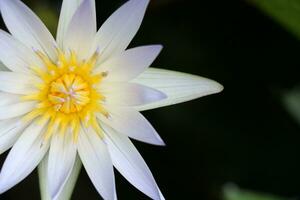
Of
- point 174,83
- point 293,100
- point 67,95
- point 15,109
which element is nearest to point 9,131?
point 15,109

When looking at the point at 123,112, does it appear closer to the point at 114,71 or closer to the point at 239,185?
the point at 114,71

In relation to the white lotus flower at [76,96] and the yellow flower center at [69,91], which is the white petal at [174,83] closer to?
the white lotus flower at [76,96]

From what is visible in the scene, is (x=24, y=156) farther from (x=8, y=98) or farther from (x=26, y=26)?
(x=26, y=26)

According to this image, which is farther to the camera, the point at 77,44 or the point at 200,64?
the point at 200,64

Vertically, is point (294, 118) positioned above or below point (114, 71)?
below

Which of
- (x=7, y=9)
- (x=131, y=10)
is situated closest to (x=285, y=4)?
(x=131, y=10)

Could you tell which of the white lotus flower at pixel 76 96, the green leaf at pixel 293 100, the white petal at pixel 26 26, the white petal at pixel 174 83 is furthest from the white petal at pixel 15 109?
the green leaf at pixel 293 100
